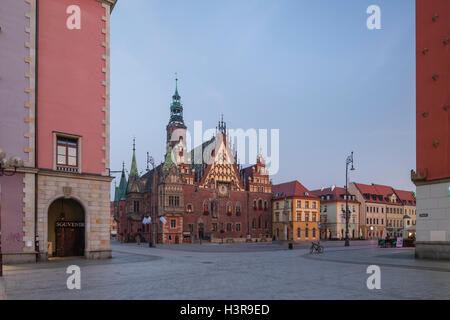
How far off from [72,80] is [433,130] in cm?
2459

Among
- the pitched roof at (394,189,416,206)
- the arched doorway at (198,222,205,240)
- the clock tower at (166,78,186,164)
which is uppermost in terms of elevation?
the clock tower at (166,78,186,164)

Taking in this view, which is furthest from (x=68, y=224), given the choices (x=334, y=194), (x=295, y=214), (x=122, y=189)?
(x=334, y=194)

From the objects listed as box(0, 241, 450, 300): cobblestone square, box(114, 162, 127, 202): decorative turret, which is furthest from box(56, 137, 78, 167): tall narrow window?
box(114, 162, 127, 202): decorative turret

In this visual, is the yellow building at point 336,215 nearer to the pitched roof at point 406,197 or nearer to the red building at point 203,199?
the red building at point 203,199

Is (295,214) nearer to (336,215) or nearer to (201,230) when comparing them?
(336,215)

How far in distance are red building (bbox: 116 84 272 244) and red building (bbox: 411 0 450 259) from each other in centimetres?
4392

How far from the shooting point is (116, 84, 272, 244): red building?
67.1 m

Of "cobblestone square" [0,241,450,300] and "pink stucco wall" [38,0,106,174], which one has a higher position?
"pink stucco wall" [38,0,106,174]

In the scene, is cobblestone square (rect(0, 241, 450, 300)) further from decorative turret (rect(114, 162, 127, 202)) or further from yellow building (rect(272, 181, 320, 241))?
decorative turret (rect(114, 162, 127, 202))

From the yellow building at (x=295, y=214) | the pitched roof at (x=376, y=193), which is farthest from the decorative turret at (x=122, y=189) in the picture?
the pitched roof at (x=376, y=193)

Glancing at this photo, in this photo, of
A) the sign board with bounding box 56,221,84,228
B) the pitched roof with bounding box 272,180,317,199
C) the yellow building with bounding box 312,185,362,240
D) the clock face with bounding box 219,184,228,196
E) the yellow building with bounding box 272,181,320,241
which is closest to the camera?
the sign board with bounding box 56,221,84,228

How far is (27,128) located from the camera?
2297 centimetres

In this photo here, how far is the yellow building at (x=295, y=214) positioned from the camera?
7769 centimetres
